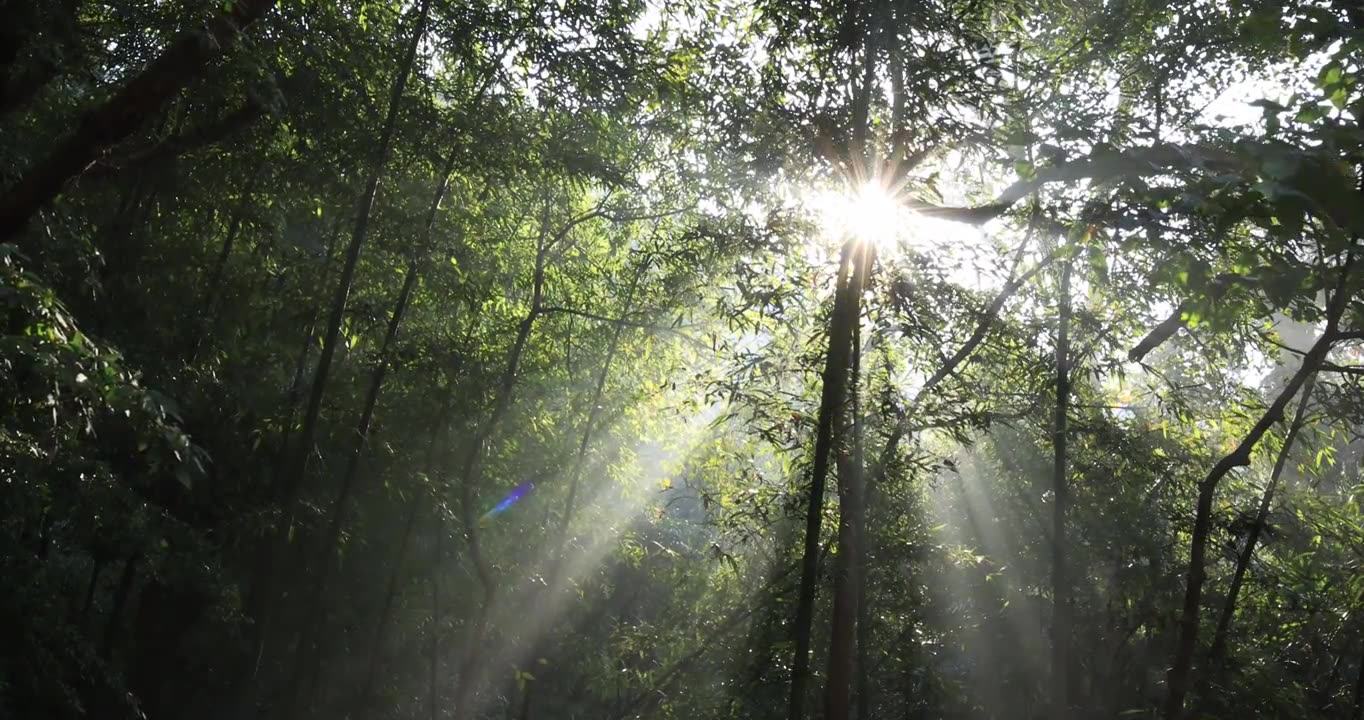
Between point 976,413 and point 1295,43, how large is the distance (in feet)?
7.67

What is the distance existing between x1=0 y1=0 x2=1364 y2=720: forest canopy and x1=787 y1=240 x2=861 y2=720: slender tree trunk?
22 mm

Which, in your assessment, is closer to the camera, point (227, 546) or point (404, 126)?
point (404, 126)

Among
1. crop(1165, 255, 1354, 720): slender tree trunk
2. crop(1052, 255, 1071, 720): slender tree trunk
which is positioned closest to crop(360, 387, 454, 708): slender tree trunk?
crop(1052, 255, 1071, 720): slender tree trunk

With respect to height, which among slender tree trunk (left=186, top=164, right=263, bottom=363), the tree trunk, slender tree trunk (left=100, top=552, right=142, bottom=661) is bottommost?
slender tree trunk (left=100, top=552, right=142, bottom=661)

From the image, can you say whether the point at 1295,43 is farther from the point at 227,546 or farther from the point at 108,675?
the point at 227,546

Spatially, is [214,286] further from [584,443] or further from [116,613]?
[584,443]

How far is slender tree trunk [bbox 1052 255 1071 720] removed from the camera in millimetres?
5551

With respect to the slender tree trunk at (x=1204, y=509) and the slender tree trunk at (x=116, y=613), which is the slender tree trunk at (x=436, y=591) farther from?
the slender tree trunk at (x=1204, y=509)

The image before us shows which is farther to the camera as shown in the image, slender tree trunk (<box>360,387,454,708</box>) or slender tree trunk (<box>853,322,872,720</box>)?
slender tree trunk (<box>360,387,454,708</box>)

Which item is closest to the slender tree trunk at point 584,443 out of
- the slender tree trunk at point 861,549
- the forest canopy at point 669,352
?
the forest canopy at point 669,352

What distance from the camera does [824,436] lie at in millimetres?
3760

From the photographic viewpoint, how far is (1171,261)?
1.86m

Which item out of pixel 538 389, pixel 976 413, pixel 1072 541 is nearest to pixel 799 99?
pixel 976 413

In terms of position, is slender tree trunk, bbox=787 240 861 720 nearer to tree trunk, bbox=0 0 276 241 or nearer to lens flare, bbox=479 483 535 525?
tree trunk, bbox=0 0 276 241
